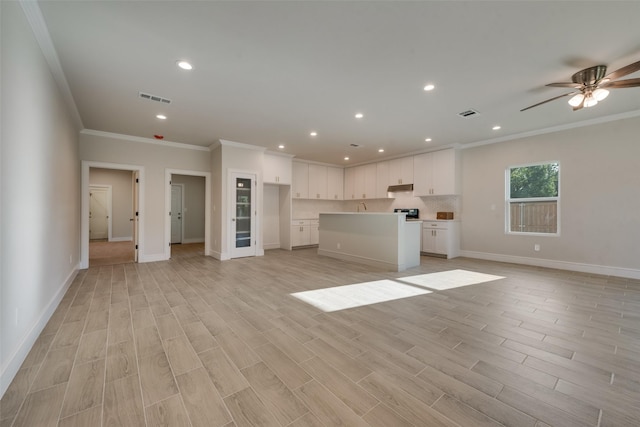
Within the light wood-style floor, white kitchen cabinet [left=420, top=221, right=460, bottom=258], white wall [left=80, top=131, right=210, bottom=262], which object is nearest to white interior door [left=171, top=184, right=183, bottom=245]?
white wall [left=80, top=131, right=210, bottom=262]

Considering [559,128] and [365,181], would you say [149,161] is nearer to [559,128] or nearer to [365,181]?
[365,181]

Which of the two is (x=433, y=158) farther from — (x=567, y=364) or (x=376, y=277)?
(x=567, y=364)

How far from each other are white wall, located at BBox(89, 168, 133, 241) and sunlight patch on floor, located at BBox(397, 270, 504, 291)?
32.8 ft

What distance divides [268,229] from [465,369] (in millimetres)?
6453

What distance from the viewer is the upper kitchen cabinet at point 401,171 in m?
7.19

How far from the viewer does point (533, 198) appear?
5.39m

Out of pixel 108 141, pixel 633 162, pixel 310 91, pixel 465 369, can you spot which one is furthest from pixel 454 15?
pixel 108 141

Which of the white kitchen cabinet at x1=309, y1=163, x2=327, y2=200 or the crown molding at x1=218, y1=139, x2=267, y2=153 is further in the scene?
the white kitchen cabinet at x1=309, y1=163, x2=327, y2=200

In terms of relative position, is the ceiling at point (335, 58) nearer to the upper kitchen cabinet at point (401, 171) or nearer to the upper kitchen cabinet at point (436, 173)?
the upper kitchen cabinet at point (436, 173)

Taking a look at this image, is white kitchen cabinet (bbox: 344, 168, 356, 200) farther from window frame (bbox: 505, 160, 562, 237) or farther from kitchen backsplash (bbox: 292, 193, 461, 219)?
window frame (bbox: 505, 160, 562, 237)

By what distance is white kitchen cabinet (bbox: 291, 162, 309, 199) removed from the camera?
7902mm

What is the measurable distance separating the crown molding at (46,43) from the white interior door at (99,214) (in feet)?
22.5

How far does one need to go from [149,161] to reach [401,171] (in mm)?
6480

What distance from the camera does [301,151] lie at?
6.96 meters
